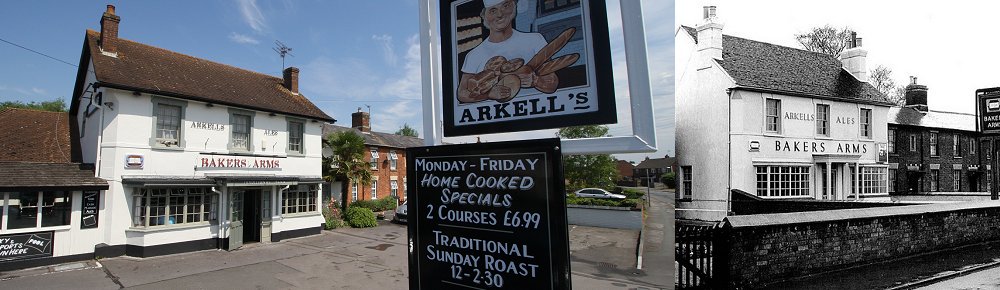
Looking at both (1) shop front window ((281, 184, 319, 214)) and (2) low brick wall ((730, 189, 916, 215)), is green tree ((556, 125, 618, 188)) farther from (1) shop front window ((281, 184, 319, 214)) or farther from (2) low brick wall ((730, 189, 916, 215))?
(1) shop front window ((281, 184, 319, 214))

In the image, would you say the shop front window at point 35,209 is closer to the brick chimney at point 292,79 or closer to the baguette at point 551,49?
the brick chimney at point 292,79

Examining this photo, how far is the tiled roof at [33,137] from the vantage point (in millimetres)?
7070

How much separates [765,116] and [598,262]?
271cm

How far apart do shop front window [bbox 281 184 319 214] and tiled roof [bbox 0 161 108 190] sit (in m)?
3.23

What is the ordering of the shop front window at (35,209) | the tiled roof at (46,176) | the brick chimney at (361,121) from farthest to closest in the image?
the brick chimney at (361,121), the shop front window at (35,209), the tiled roof at (46,176)

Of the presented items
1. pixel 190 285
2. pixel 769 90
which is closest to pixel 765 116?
pixel 769 90

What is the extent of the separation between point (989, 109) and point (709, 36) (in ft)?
21.6

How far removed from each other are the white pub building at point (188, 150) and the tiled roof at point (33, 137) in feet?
1.10

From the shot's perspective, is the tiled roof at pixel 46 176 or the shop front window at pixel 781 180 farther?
the tiled roof at pixel 46 176

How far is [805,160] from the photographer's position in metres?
4.11

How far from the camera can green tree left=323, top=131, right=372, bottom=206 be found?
10.2 metres

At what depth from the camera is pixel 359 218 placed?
9758 mm

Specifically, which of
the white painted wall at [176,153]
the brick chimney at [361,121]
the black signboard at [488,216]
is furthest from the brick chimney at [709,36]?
the brick chimney at [361,121]

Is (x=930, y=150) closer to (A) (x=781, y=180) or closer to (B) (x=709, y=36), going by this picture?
(A) (x=781, y=180)
